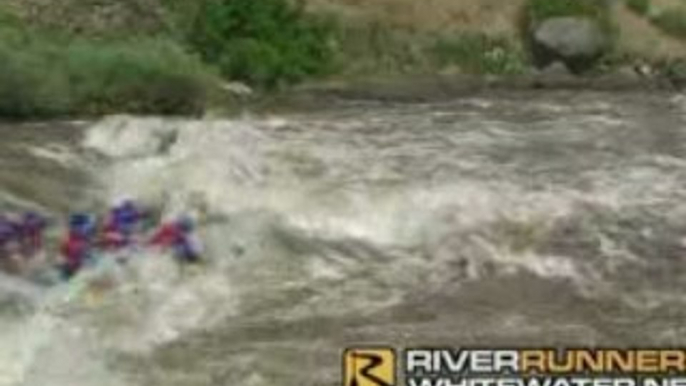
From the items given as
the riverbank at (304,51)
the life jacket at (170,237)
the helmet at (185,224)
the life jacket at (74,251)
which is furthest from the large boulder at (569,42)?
the life jacket at (74,251)

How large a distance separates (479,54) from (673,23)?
1878 millimetres

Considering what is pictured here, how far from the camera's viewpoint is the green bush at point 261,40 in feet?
54.6

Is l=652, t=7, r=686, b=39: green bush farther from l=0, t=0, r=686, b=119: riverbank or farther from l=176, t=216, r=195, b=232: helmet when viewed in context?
l=176, t=216, r=195, b=232: helmet

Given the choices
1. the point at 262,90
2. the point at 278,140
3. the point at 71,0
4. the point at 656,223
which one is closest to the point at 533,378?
the point at 656,223

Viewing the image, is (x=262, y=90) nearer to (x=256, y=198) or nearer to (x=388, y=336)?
(x=256, y=198)

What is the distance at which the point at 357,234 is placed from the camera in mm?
13047

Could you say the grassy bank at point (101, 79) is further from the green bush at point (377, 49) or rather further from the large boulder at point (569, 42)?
the large boulder at point (569, 42)

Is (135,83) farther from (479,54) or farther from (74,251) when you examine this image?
(74,251)

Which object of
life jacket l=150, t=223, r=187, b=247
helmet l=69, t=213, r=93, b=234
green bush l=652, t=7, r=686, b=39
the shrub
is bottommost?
life jacket l=150, t=223, r=187, b=247

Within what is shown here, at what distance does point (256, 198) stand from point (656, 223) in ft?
9.24

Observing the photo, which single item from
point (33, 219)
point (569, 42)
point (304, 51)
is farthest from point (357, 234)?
point (569, 42)

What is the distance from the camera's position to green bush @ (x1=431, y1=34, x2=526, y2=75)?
17016 millimetres

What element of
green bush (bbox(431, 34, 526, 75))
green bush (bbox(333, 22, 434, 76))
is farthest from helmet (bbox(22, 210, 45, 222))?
green bush (bbox(431, 34, 526, 75))

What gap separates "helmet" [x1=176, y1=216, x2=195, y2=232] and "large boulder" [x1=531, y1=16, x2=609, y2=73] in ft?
16.7
